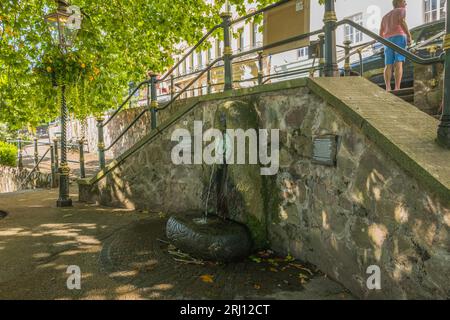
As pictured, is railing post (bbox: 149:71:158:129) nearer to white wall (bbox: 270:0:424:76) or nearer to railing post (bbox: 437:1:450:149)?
railing post (bbox: 437:1:450:149)

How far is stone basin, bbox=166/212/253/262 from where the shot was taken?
4.10m

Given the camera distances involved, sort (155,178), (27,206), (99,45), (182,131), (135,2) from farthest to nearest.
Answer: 1. (135,2)
2. (99,45)
3. (27,206)
4. (155,178)
5. (182,131)

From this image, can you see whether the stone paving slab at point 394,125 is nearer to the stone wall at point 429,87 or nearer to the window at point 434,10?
the stone wall at point 429,87

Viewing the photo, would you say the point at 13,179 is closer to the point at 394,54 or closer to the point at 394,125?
the point at 394,54

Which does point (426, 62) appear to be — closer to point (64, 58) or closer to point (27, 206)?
point (64, 58)

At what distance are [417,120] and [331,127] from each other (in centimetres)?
82

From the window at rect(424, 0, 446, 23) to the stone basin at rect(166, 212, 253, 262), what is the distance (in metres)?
13.0

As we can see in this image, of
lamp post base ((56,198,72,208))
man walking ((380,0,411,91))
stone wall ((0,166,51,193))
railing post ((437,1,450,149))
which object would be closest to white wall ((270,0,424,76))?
man walking ((380,0,411,91))

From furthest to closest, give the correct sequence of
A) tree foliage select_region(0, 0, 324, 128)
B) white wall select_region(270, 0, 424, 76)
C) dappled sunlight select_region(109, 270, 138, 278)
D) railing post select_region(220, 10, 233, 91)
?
white wall select_region(270, 0, 424, 76) → tree foliage select_region(0, 0, 324, 128) → railing post select_region(220, 10, 233, 91) → dappled sunlight select_region(109, 270, 138, 278)

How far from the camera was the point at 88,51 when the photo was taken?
27.2 ft

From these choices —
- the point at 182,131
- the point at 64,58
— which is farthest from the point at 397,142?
the point at 64,58

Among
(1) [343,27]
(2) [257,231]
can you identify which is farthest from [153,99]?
(1) [343,27]

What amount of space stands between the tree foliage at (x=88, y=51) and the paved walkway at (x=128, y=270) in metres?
3.32

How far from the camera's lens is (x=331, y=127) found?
11.6ft
